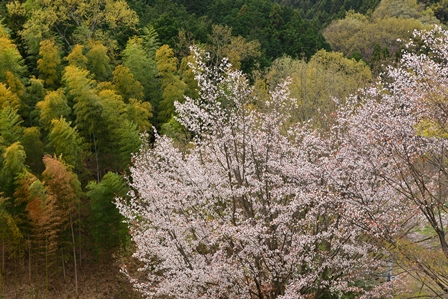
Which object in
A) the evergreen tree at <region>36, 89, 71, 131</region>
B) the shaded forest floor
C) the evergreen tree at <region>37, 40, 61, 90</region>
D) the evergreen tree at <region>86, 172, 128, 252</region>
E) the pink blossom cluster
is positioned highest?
the evergreen tree at <region>37, 40, 61, 90</region>

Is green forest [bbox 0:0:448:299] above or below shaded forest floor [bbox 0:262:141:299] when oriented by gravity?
above

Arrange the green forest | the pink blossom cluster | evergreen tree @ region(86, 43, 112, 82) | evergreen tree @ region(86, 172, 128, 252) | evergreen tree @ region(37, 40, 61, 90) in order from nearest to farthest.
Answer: the pink blossom cluster
the green forest
evergreen tree @ region(86, 172, 128, 252)
evergreen tree @ region(37, 40, 61, 90)
evergreen tree @ region(86, 43, 112, 82)

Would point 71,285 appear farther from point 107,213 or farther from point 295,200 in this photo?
point 295,200

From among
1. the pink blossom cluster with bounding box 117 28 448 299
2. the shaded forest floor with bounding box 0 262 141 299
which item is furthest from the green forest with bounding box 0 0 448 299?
the pink blossom cluster with bounding box 117 28 448 299

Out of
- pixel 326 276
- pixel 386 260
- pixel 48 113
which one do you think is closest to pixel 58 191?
pixel 48 113

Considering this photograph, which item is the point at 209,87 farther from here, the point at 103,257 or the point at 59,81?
the point at 59,81

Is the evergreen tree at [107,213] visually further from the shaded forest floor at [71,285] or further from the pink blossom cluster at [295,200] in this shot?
the pink blossom cluster at [295,200]

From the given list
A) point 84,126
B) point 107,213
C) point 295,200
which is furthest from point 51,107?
point 295,200

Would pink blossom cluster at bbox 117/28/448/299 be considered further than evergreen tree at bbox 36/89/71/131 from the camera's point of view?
No

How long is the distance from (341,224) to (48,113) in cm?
1230

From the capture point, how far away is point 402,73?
322 inches

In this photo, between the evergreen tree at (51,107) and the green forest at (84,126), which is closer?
the green forest at (84,126)

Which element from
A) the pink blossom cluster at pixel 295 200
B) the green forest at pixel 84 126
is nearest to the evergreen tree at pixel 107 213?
the green forest at pixel 84 126

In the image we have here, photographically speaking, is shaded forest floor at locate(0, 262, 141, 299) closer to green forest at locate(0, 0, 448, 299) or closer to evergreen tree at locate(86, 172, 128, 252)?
green forest at locate(0, 0, 448, 299)
